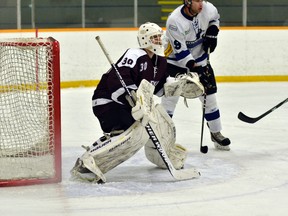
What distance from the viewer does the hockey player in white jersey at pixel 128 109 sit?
4055 millimetres

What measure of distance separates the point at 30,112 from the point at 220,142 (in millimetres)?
1355

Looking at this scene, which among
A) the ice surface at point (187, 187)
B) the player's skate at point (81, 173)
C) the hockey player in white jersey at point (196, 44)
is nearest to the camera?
the ice surface at point (187, 187)

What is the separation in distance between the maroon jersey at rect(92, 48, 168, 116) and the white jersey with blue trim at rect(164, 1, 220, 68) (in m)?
0.81

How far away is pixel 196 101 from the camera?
7.96 metres

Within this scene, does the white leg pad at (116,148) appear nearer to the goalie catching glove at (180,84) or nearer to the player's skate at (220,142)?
the goalie catching glove at (180,84)

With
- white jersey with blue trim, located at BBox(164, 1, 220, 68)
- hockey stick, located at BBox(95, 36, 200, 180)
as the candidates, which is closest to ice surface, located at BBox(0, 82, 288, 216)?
hockey stick, located at BBox(95, 36, 200, 180)

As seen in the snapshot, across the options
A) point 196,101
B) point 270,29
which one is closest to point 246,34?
point 270,29

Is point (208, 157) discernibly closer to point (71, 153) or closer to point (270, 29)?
point (71, 153)

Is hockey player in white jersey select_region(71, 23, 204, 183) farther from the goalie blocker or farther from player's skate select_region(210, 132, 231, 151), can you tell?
player's skate select_region(210, 132, 231, 151)

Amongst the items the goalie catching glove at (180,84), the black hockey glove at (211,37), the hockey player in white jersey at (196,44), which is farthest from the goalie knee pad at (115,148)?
the black hockey glove at (211,37)

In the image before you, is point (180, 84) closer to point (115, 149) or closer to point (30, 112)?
point (115, 149)

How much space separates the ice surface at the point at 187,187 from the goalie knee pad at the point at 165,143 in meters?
0.08

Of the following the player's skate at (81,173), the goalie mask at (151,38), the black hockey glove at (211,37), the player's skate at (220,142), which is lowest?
the player's skate at (220,142)

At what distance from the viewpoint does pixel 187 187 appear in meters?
4.04
